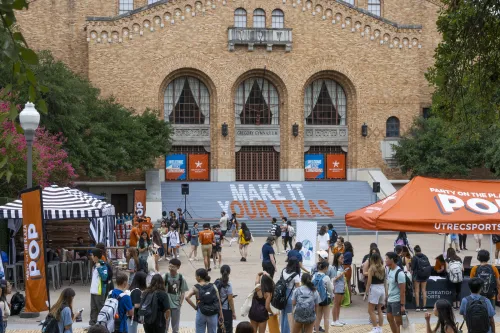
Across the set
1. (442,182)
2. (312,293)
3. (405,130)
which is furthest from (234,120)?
(312,293)

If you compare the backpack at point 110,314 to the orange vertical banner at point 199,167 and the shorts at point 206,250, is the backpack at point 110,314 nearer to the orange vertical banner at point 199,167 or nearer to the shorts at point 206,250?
the shorts at point 206,250

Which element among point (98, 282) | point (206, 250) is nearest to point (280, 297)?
point (98, 282)

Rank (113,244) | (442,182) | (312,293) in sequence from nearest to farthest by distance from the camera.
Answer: (312,293)
(442,182)
(113,244)

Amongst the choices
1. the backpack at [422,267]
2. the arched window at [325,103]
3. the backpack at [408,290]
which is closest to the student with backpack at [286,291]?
the backpack at [408,290]

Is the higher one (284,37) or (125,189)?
(284,37)

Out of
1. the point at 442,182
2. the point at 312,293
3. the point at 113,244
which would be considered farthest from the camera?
the point at 113,244

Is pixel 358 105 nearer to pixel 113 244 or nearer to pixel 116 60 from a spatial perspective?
pixel 116 60

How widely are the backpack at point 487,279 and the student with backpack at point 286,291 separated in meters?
3.33

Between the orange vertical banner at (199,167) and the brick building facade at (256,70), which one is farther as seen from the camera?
the orange vertical banner at (199,167)

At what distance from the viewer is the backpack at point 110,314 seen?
11.0m

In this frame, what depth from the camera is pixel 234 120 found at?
46469mm

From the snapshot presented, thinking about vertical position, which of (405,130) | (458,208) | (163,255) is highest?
(405,130)

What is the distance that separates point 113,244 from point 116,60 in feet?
66.5

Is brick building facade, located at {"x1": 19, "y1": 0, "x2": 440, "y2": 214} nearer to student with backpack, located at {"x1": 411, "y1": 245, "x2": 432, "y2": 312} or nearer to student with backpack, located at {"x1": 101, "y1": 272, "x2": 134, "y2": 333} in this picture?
student with backpack, located at {"x1": 411, "y1": 245, "x2": 432, "y2": 312}
